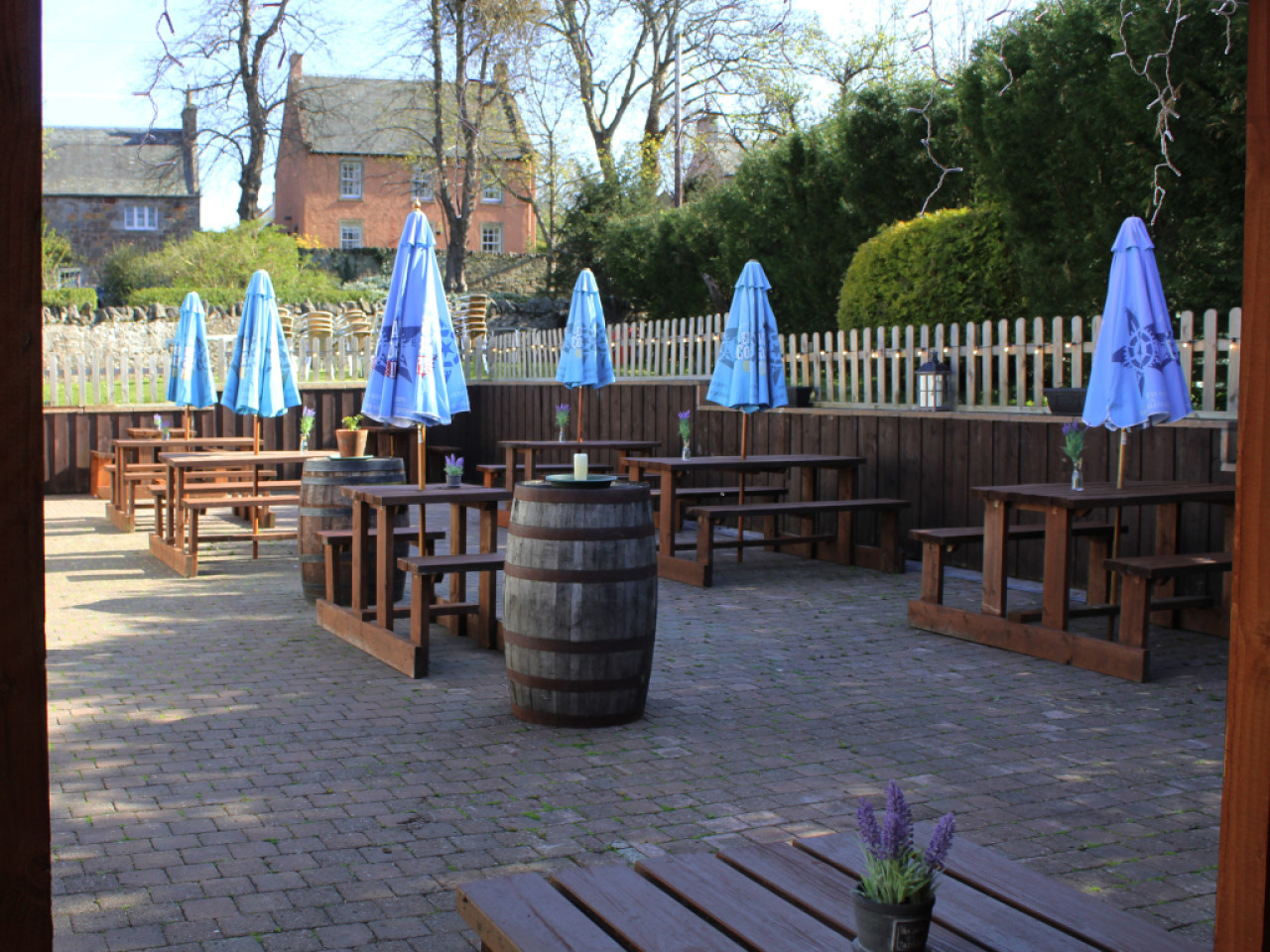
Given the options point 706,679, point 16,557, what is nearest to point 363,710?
point 706,679

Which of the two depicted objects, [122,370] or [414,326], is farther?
[122,370]

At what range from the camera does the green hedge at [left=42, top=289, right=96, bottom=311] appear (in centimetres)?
3120

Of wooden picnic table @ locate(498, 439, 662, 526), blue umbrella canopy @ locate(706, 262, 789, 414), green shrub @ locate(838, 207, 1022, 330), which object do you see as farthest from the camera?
green shrub @ locate(838, 207, 1022, 330)

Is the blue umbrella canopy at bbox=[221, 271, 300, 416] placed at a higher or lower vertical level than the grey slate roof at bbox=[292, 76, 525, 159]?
lower

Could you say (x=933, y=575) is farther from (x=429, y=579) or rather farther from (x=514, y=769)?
(x=514, y=769)

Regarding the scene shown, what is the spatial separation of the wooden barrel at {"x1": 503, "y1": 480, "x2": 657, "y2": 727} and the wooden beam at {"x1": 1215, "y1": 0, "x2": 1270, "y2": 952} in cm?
326

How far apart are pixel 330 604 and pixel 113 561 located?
151 inches

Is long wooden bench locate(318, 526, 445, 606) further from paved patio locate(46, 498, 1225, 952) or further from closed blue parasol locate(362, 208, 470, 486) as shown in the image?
closed blue parasol locate(362, 208, 470, 486)

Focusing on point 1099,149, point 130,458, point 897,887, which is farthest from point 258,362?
point 897,887

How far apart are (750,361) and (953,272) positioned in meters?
4.38

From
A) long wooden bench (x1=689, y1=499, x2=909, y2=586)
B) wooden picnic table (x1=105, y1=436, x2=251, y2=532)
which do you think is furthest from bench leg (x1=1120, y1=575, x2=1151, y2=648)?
wooden picnic table (x1=105, y1=436, x2=251, y2=532)

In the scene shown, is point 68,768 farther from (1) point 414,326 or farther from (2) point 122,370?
(2) point 122,370

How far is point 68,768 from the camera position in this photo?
4.41m

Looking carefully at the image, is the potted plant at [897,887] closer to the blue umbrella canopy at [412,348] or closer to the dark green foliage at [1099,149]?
the blue umbrella canopy at [412,348]
